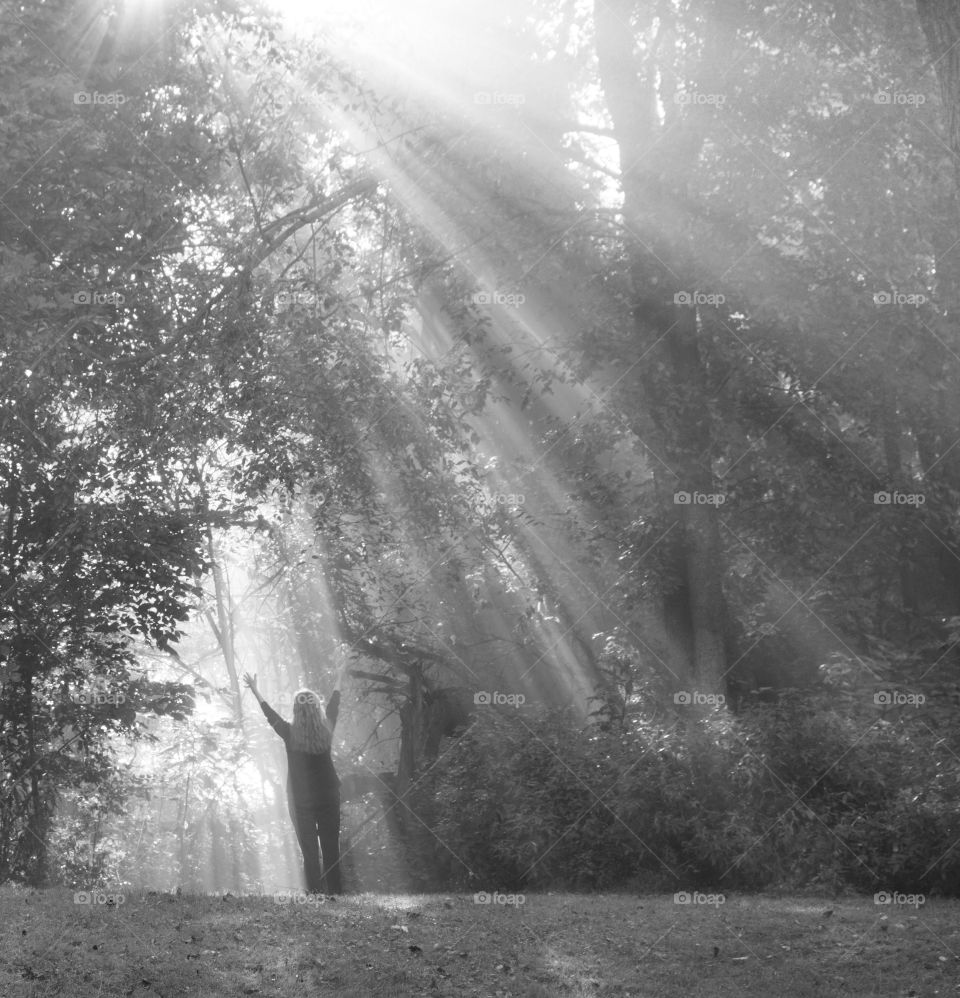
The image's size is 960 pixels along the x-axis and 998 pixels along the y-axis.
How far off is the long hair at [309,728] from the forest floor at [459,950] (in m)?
2.33

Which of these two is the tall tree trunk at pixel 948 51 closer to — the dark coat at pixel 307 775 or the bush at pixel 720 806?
the bush at pixel 720 806

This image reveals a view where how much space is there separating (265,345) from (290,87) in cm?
413

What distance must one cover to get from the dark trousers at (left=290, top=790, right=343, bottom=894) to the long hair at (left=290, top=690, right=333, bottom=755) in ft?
2.03

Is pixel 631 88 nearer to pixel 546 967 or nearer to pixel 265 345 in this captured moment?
pixel 265 345

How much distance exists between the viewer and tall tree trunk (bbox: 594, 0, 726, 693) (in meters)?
16.4

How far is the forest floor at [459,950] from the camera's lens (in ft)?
23.9

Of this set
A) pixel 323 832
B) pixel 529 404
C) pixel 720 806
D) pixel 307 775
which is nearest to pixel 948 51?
pixel 720 806

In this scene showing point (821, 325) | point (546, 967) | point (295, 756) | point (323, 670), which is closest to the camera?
point (546, 967)

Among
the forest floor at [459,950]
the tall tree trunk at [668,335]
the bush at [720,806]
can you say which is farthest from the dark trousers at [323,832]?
the tall tree trunk at [668,335]

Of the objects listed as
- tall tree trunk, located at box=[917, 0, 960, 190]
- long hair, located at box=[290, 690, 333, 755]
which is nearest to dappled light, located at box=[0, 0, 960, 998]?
long hair, located at box=[290, 690, 333, 755]

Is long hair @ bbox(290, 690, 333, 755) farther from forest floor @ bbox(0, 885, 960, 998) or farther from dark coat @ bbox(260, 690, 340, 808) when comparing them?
forest floor @ bbox(0, 885, 960, 998)

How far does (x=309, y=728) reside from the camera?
1258 cm

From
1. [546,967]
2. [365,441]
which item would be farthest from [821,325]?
[546,967]

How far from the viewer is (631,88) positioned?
17984 millimetres
